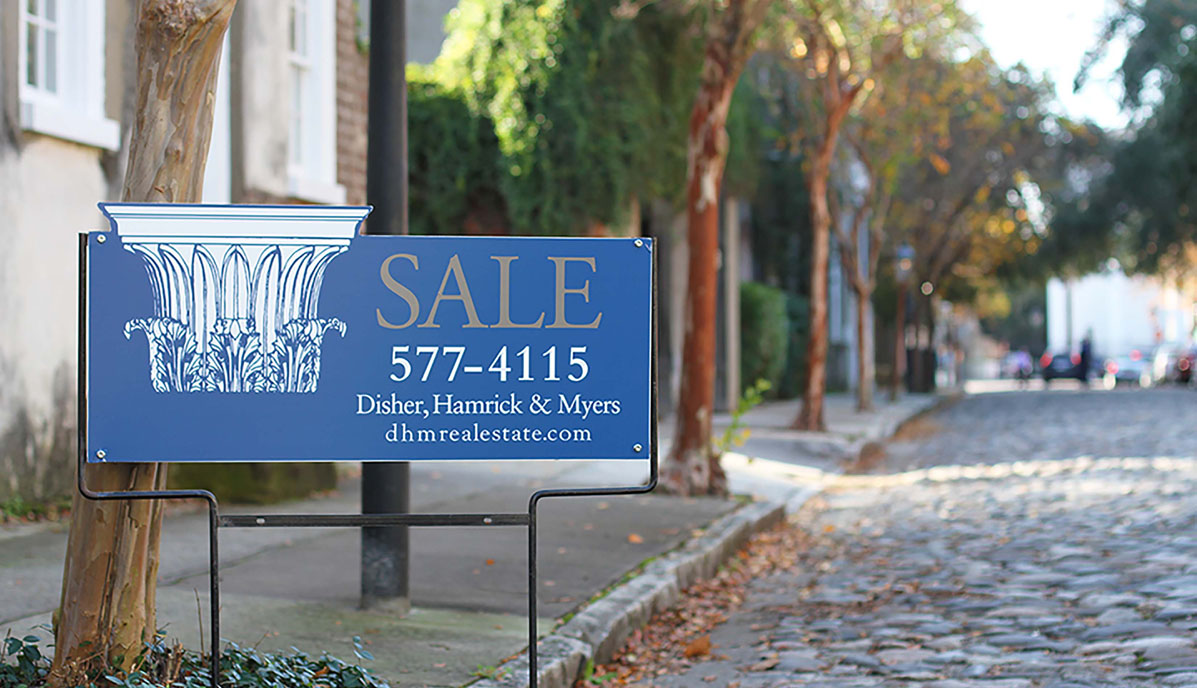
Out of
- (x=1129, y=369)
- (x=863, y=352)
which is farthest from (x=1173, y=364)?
(x=863, y=352)

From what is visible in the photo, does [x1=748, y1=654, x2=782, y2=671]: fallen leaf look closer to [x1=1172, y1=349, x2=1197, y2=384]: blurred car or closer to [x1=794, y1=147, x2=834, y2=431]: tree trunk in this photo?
[x1=794, y1=147, x2=834, y2=431]: tree trunk

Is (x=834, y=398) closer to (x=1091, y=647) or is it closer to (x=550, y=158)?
(x=550, y=158)

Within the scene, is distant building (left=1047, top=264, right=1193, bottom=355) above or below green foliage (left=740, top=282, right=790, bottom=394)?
above

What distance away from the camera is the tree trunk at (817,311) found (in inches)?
811

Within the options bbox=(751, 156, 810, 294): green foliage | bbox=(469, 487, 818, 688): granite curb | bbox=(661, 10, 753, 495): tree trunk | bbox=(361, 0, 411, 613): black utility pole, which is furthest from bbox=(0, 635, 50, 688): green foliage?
bbox=(751, 156, 810, 294): green foliage

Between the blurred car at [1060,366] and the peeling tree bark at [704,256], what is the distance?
150ft

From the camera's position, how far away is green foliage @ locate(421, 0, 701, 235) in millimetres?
17641

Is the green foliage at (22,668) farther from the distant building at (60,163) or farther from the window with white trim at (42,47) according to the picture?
the window with white trim at (42,47)

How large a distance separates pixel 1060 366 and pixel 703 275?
47077mm

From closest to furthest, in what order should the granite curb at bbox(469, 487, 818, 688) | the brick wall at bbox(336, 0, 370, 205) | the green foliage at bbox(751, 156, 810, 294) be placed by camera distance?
1. the granite curb at bbox(469, 487, 818, 688)
2. the brick wall at bbox(336, 0, 370, 205)
3. the green foliage at bbox(751, 156, 810, 294)

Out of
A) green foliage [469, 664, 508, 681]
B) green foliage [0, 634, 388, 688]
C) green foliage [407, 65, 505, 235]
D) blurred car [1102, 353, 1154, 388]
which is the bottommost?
green foliage [469, 664, 508, 681]

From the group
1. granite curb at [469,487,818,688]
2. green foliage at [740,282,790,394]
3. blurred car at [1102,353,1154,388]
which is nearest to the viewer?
granite curb at [469,487,818,688]

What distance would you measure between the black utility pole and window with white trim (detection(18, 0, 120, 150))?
10.8ft

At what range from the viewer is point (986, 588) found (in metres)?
7.89
